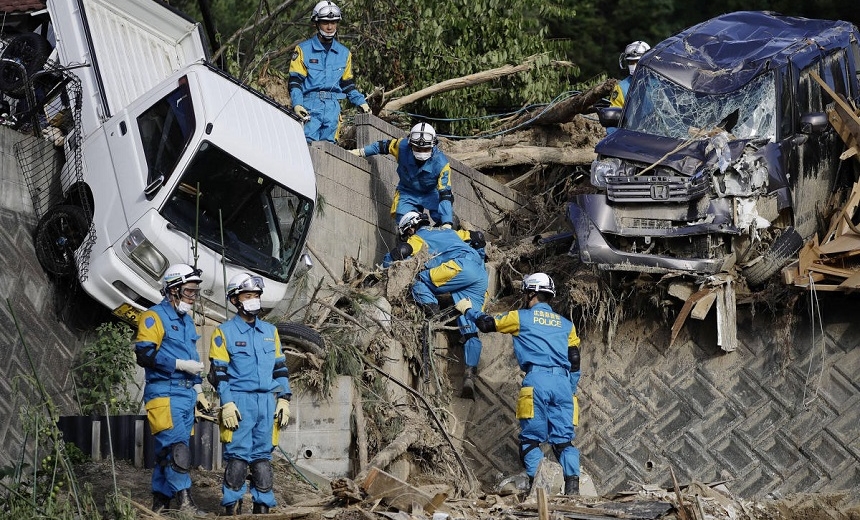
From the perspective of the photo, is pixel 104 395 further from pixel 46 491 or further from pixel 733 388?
pixel 733 388

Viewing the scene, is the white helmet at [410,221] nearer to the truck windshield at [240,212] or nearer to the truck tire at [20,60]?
the truck windshield at [240,212]

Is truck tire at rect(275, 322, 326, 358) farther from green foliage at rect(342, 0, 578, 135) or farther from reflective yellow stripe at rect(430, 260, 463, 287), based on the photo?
green foliage at rect(342, 0, 578, 135)

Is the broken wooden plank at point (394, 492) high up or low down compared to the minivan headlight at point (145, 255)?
down

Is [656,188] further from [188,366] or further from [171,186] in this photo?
[188,366]

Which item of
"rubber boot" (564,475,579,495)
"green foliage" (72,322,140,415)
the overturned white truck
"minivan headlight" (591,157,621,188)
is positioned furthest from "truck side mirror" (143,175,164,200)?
"rubber boot" (564,475,579,495)

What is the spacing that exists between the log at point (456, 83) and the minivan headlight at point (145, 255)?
5.96m

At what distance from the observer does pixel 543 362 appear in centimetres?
1299

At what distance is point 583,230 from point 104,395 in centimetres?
426

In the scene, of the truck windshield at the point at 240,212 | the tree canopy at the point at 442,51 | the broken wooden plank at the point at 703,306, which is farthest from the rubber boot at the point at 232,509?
the tree canopy at the point at 442,51

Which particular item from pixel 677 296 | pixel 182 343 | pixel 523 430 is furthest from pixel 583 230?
pixel 182 343

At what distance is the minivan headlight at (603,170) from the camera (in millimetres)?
14148

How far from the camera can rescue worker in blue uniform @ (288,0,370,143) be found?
16438 millimetres

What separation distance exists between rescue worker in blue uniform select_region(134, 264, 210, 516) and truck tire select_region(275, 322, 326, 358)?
1.88m

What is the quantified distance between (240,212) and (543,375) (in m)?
2.97
